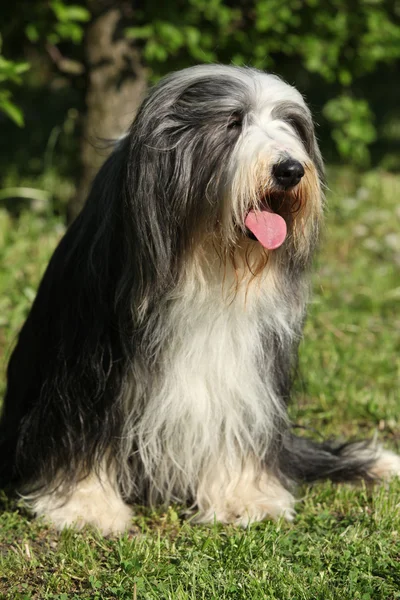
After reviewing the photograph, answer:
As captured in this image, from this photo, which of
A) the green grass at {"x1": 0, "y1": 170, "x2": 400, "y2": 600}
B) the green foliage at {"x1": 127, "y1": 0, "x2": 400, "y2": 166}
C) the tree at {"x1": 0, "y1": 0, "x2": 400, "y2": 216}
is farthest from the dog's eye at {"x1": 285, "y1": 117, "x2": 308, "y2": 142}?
the green foliage at {"x1": 127, "y1": 0, "x2": 400, "y2": 166}

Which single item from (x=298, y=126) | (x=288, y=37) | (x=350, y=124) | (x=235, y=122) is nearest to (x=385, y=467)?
(x=298, y=126)

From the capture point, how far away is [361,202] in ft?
22.9

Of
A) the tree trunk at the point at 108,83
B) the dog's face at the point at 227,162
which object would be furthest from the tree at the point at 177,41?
the dog's face at the point at 227,162

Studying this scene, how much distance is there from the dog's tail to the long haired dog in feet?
0.27

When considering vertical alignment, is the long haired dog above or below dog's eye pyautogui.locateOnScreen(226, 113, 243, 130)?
below

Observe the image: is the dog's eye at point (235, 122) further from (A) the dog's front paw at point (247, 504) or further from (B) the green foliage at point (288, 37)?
(B) the green foliage at point (288, 37)

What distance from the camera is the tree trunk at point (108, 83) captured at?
19.1 ft

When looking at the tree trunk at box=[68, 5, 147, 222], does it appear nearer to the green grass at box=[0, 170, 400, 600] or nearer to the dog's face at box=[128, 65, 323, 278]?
the green grass at box=[0, 170, 400, 600]

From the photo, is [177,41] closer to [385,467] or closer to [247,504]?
[385,467]

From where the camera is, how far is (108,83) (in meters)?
5.88

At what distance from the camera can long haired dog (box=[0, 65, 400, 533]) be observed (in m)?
2.81

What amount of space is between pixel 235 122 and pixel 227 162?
158 millimetres

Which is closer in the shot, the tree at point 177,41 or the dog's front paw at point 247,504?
the dog's front paw at point 247,504

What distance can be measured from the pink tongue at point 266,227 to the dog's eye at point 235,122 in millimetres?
263
